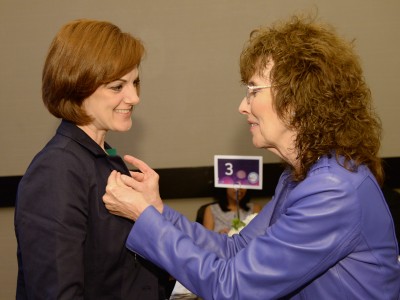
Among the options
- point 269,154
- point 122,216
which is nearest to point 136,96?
point 122,216

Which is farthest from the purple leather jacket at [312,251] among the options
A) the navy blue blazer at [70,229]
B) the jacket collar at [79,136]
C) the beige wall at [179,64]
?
the beige wall at [179,64]

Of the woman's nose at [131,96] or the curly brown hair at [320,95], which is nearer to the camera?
the curly brown hair at [320,95]

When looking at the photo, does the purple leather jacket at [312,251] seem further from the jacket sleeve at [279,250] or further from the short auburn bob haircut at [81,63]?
the short auburn bob haircut at [81,63]

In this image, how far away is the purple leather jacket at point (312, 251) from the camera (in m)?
1.23

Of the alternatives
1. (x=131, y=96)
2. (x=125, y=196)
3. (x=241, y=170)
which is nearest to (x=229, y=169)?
(x=241, y=170)

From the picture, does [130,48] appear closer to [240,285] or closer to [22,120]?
[240,285]

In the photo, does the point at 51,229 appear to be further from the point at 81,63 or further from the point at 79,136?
the point at 81,63

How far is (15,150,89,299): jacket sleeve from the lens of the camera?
4.32 ft

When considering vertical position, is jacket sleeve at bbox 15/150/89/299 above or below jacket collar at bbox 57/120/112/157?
below

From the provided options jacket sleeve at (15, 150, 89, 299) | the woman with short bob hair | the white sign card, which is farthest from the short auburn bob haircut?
the white sign card

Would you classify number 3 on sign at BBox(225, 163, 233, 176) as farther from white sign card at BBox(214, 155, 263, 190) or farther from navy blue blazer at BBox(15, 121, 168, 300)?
navy blue blazer at BBox(15, 121, 168, 300)

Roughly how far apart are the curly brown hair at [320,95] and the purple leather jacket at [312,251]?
0.07 meters

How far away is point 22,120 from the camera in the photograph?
3.91 meters

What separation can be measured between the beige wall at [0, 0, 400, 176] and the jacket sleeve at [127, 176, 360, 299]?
2633 millimetres
